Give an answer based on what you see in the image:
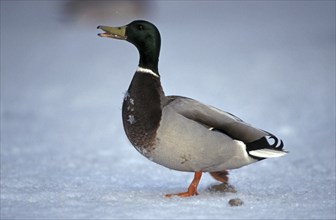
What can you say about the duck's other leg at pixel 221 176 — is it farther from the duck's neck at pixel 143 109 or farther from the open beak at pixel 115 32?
the open beak at pixel 115 32

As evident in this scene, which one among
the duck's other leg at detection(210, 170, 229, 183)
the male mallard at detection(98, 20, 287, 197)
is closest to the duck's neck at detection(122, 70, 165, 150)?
the male mallard at detection(98, 20, 287, 197)

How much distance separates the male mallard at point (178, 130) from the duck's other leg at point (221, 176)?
4.2 inches

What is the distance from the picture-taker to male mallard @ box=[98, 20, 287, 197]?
143 inches

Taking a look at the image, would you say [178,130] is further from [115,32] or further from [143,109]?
[115,32]

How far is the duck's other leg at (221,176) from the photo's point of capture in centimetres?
395

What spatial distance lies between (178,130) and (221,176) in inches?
20.0

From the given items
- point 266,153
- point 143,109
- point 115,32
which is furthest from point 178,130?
point 115,32

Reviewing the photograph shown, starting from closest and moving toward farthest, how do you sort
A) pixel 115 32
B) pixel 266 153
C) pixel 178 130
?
pixel 178 130 < pixel 266 153 < pixel 115 32

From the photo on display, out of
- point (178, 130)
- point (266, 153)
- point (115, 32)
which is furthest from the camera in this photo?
point (115, 32)

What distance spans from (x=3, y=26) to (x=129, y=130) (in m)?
7.24

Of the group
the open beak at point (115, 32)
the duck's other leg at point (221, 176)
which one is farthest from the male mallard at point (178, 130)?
the duck's other leg at point (221, 176)

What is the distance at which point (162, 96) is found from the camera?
12.5 ft

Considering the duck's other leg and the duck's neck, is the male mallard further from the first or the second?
the duck's other leg

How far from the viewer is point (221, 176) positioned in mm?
3967
